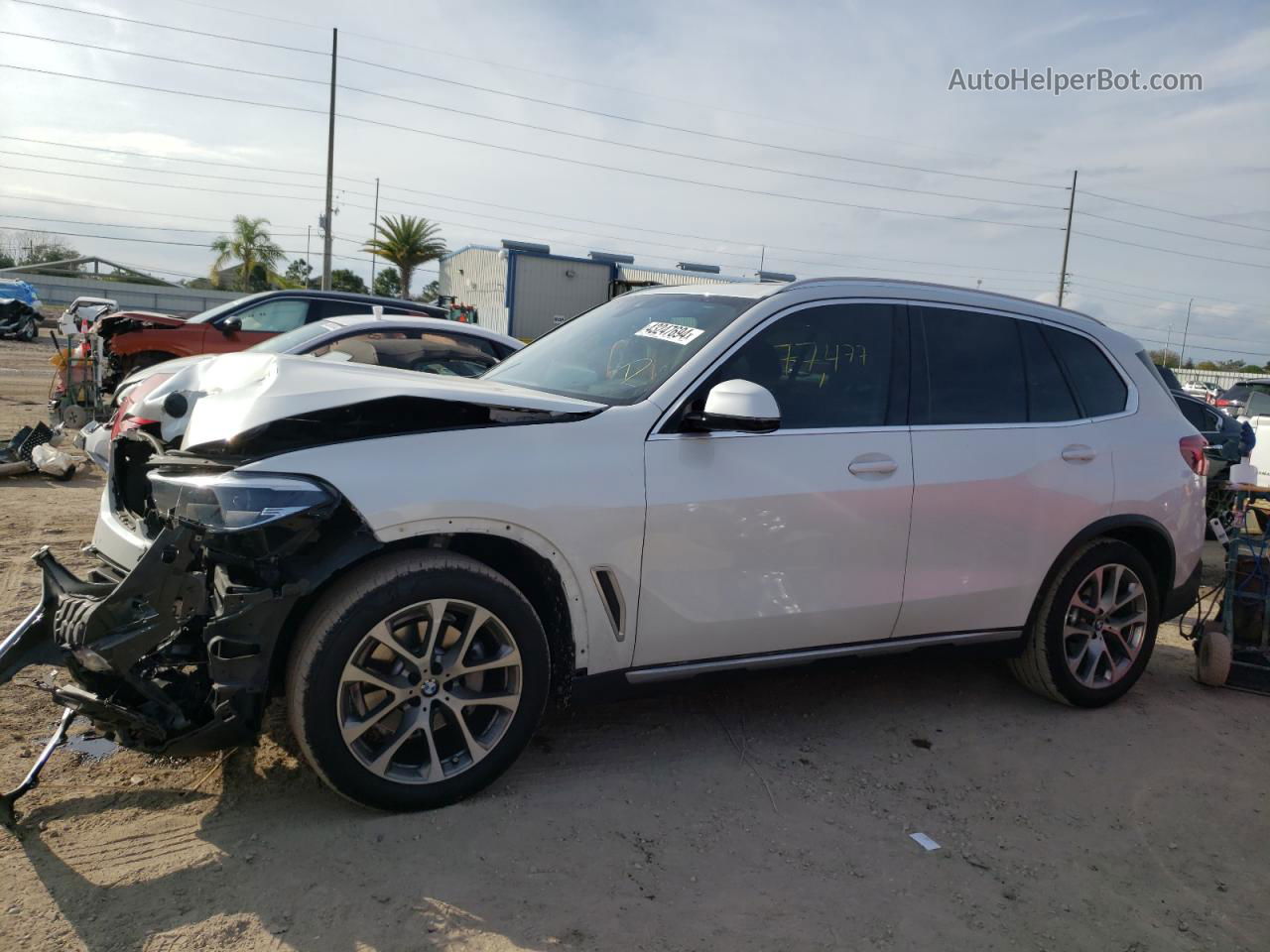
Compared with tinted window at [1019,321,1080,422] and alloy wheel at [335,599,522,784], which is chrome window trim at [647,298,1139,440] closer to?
tinted window at [1019,321,1080,422]

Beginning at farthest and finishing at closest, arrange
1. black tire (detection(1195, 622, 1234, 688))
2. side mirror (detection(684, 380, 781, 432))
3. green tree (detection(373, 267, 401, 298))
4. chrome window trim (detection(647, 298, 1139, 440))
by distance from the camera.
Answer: green tree (detection(373, 267, 401, 298))
black tire (detection(1195, 622, 1234, 688))
chrome window trim (detection(647, 298, 1139, 440))
side mirror (detection(684, 380, 781, 432))

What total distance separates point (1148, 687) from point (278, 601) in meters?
4.66

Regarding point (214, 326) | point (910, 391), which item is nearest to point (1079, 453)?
point (910, 391)

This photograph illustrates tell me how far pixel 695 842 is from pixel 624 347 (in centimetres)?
196

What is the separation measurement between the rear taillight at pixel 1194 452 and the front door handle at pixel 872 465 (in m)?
1.92

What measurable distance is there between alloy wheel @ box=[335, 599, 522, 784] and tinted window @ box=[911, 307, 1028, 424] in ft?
6.74

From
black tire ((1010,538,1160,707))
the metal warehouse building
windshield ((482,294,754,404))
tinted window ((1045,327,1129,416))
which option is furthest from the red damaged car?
the metal warehouse building

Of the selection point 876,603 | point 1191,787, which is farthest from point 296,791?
point 1191,787

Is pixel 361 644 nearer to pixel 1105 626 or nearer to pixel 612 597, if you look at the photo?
pixel 612 597

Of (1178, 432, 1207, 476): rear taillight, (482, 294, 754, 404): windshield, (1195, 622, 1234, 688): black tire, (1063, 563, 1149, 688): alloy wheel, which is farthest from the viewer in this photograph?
(1195, 622, 1234, 688): black tire

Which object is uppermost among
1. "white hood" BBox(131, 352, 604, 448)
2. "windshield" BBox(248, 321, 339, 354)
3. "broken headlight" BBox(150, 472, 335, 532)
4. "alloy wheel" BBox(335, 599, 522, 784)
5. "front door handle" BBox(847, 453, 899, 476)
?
"windshield" BBox(248, 321, 339, 354)

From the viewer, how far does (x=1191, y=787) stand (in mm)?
4078

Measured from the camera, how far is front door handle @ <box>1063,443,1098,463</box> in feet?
14.5

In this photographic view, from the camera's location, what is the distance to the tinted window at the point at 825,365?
377 centimetres
